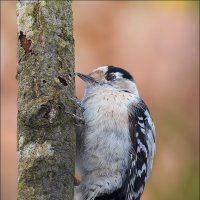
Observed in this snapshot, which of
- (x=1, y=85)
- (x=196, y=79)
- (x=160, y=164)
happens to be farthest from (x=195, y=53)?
(x=1, y=85)

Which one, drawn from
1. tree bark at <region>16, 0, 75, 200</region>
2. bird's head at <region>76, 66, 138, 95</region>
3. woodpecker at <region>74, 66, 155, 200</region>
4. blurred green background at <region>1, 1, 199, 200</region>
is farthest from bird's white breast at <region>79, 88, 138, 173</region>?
blurred green background at <region>1, 1, 199, 200</region>

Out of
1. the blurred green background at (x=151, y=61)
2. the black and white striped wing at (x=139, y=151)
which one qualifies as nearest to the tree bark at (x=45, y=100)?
the black and white striped wing at (x=139, y=151)

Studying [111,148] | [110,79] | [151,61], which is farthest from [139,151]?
[151,61]

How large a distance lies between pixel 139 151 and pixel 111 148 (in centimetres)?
31

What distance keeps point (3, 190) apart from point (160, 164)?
1.96 metres

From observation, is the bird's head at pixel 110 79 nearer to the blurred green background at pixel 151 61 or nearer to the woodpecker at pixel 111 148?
the woodpecker at pixel 111 148

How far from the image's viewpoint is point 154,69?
9531mm

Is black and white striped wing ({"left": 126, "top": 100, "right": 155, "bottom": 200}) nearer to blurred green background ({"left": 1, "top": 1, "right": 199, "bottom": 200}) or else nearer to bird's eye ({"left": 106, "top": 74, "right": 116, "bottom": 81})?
bird's eye ({"left": 106, "top": 74, "right": 116, "bottom": 81})

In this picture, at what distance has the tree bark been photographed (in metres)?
3.64

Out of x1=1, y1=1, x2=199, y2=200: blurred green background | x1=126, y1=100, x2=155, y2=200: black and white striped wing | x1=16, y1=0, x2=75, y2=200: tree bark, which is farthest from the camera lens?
x1=1, y1=1, x2=199, y2=200: blurred green background

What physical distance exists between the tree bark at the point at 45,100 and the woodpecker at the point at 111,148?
80cm

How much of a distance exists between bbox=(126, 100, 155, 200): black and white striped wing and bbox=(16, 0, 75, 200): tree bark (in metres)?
1.06

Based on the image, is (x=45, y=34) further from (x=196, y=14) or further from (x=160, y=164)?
(x=196, y=14)

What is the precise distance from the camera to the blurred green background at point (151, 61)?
866 cm
